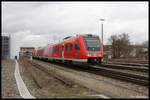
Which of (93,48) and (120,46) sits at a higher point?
(120,46)

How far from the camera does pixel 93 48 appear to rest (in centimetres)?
1570

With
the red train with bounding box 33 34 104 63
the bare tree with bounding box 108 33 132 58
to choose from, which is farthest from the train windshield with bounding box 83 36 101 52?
the bare tree with bounding box 108 33 132 58

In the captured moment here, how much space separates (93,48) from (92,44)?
40 cm

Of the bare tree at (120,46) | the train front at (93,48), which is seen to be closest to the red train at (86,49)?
the train front at (93,48)

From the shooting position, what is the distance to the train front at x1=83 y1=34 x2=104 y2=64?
50.2 ft

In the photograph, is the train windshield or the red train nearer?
the red train

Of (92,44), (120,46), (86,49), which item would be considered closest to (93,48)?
(92,44)

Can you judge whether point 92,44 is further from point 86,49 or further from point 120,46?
point 120,46

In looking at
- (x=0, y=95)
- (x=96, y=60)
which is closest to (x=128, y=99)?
(x=0, y=95)

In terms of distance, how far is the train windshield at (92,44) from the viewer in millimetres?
15570

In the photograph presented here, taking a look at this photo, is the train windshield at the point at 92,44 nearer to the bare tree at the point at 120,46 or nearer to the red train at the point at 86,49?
the red train at the point at 86,49

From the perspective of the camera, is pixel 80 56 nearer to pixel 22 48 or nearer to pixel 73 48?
pixel 73 48

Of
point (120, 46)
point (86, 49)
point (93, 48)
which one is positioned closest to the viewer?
point (86, 49)

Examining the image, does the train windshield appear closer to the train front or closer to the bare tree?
the train front
